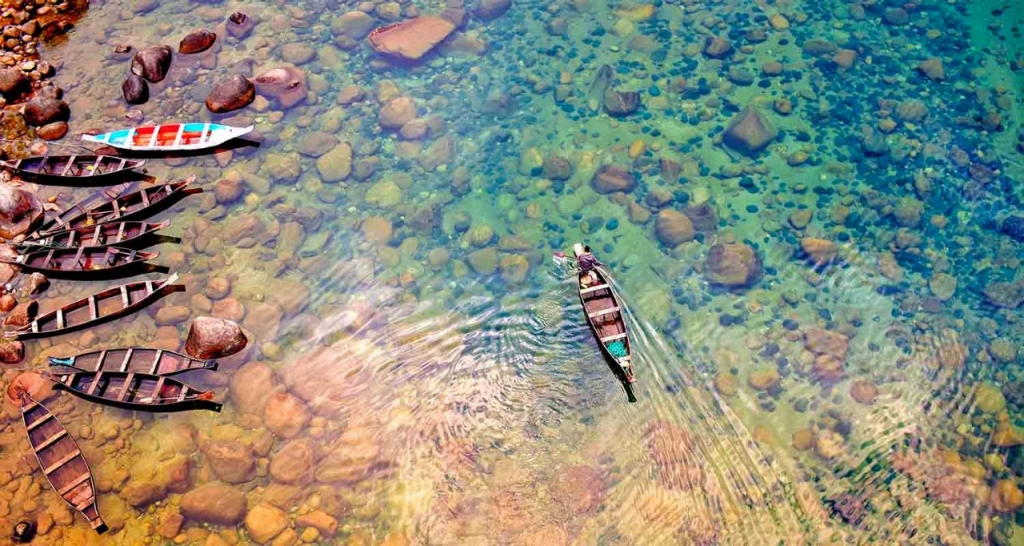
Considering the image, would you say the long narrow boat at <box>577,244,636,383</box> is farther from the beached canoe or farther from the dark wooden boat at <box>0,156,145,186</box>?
the dark wooden boat at <box>0,156,145,186</box>

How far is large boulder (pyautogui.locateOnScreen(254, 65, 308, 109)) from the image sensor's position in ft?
67.5

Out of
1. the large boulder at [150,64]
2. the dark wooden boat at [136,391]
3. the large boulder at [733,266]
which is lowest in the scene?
the dark wooden boat at [136,391]

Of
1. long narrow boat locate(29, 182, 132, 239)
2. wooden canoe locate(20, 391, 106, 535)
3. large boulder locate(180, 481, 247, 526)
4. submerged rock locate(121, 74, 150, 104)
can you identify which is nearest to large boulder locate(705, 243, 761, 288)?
large boulder locate(180, 481, 247, 526)

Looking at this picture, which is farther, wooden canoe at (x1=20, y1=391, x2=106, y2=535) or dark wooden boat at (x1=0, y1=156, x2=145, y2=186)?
dark wooden boat at (x1=0, y1=156, x2=145, y2=186)

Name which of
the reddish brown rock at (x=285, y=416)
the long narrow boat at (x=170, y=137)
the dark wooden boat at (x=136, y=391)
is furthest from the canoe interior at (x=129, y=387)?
the long narrow boat at (x=170, y=137)

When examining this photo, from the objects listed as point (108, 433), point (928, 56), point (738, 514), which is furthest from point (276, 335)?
point (928, 56)

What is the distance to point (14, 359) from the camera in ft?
51.1

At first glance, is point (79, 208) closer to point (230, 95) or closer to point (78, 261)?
point (78, 261)

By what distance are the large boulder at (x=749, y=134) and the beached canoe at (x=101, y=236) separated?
15482mm

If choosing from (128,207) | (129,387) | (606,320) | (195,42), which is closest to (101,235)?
(128,207)

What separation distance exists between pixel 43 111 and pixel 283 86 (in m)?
6.71

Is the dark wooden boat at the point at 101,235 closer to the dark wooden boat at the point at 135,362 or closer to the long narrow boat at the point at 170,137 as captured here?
the long narrow boat at the point at 170,137

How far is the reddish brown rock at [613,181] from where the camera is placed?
18.5 metres

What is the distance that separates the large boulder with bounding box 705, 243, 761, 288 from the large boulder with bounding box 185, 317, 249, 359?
1145 cm
